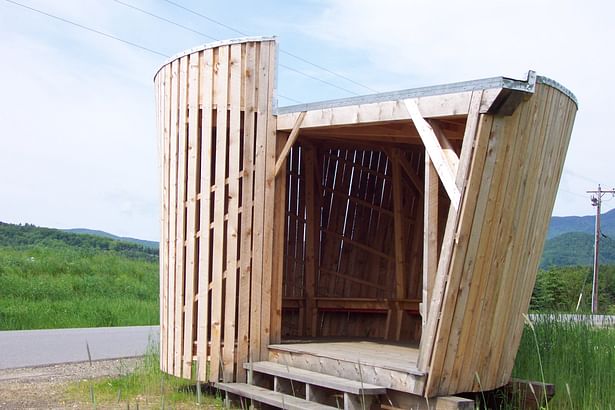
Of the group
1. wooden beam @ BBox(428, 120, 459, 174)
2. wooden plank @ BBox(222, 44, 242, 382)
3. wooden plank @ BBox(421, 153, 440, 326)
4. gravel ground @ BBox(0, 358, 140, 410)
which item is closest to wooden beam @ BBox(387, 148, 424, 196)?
wooden plank @ BBox(222, 44, 242, 382)

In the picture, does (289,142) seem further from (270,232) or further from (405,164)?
(405,164)

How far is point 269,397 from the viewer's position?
6.72m

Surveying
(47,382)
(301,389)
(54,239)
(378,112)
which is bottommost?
(47,382)

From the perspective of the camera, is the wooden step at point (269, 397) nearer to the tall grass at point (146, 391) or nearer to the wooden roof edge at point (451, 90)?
the tall grass at point (146, 391)

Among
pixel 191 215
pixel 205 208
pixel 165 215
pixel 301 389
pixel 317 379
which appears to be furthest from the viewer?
pixel 165 215

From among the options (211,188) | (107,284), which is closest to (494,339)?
(211,188)

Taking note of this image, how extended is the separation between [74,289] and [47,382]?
1062 centimetres

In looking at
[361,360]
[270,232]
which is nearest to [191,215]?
[270,232]

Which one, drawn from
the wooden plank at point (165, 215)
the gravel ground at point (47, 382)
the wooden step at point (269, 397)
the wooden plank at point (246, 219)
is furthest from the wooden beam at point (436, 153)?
the gravel ground at point (47, 382)

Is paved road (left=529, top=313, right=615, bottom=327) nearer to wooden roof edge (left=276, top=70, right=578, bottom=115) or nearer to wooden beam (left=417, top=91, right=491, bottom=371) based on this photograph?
wooden roof edge (left=276, top=70, right=578, bottom=115)

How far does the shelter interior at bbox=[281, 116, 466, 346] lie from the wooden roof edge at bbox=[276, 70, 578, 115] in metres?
2.13

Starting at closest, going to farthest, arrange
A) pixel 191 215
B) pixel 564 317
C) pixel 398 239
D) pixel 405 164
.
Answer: pixel 191 215
pixel 564 317
pixel 405 164
pixel 398 239

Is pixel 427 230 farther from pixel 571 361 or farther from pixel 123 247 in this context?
pixel 123 247

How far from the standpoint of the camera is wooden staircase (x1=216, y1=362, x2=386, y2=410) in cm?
618
